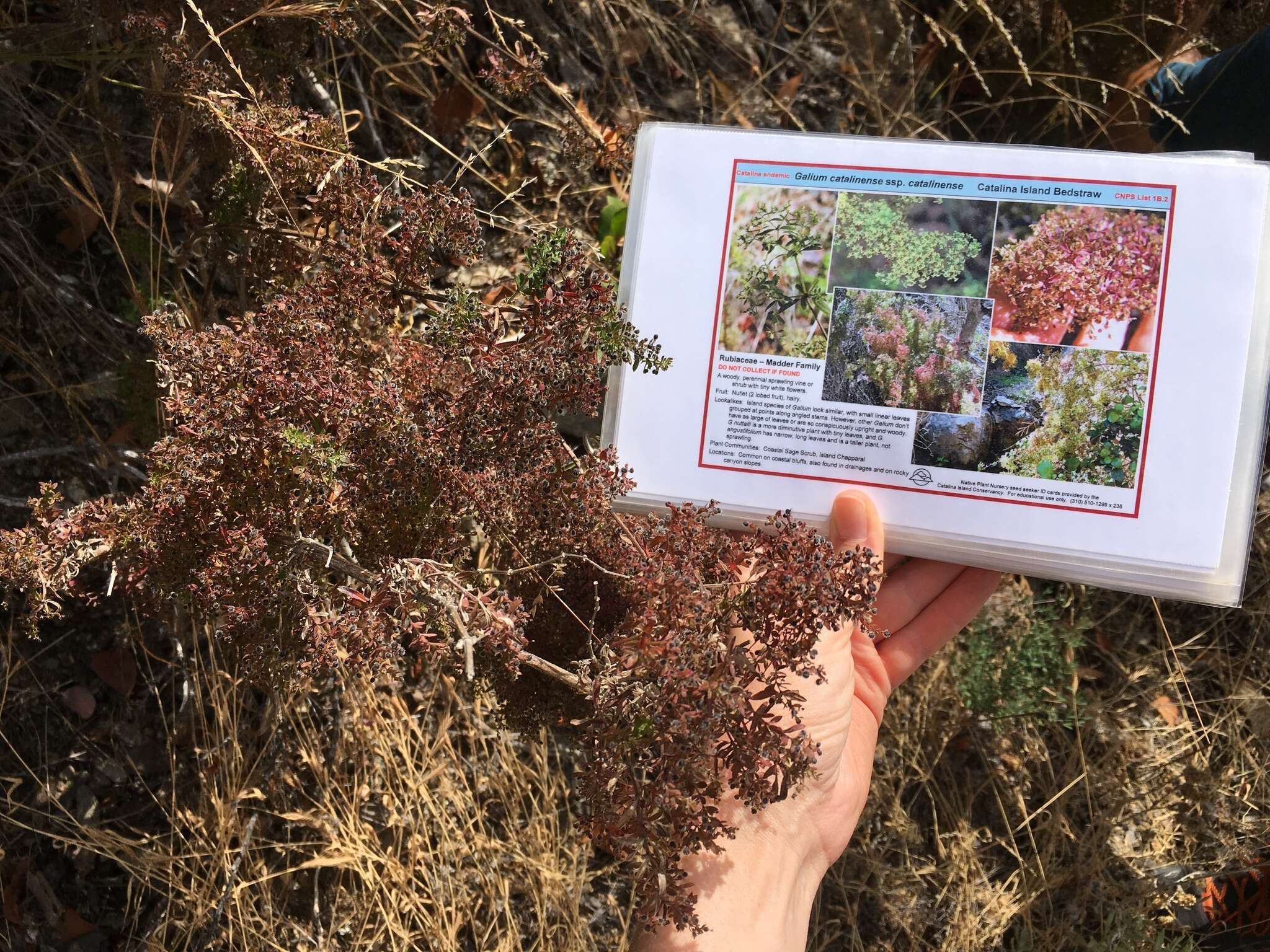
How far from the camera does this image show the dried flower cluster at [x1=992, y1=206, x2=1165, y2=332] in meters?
2.00

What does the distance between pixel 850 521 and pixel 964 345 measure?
0.49 meters

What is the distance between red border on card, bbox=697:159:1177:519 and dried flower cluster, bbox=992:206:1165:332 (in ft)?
0.12

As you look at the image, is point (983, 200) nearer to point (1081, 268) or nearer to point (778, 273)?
point (1081, 268)

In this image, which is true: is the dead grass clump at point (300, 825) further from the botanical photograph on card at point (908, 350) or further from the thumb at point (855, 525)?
the botanical photograph on card at point (908, 350)

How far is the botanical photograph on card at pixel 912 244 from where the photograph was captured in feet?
6.75

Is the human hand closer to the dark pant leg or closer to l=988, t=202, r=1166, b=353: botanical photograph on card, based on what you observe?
l=988, t=202, r=1166, b=353: botanical photograph on card

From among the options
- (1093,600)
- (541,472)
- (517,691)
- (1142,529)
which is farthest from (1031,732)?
(541,472)

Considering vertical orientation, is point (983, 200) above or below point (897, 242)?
above

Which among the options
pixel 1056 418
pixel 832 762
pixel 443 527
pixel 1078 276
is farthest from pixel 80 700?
pixel 1078 276

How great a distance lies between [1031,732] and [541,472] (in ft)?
6.70

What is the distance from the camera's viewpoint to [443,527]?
5.53 ft

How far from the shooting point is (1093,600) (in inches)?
112

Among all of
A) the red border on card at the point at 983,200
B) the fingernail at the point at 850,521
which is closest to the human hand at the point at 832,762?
the fingernail at the point at 850,521

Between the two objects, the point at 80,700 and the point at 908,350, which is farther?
the point at 80,700
